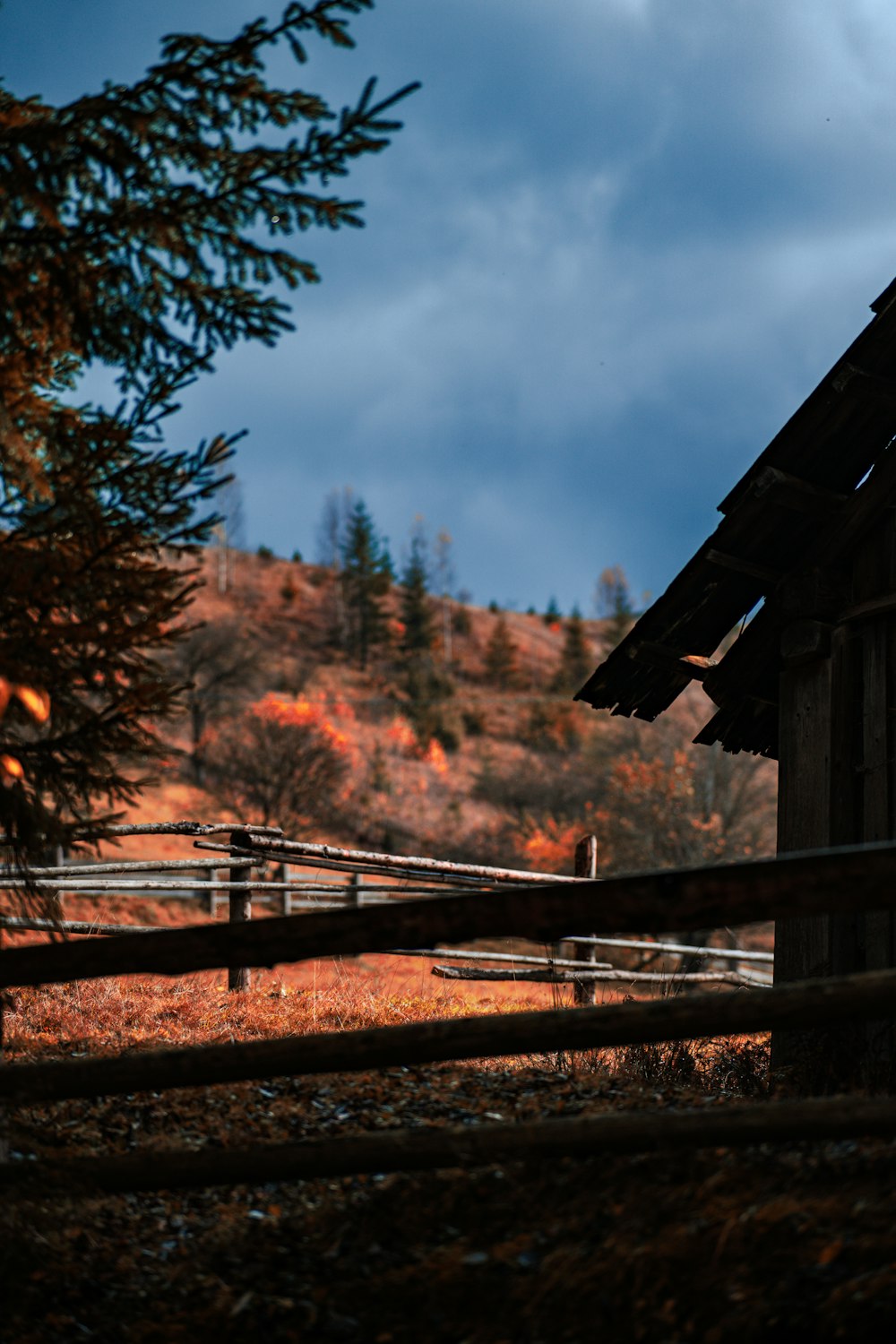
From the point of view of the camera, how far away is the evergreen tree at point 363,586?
6688cm

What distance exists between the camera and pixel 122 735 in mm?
4199

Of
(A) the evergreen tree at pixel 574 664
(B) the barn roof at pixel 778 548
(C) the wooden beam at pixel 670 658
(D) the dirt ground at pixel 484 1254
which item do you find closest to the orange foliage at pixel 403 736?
(A) the evergreen tree at pixel 574 664

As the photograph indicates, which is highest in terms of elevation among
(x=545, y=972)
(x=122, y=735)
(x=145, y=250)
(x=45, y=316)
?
(x=145, y=250)

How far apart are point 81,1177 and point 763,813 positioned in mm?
27009

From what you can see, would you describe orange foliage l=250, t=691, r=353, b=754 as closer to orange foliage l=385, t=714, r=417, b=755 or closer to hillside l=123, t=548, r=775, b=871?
hillside l=123, t=548, r=775, b=871

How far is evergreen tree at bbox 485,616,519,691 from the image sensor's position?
233 ft

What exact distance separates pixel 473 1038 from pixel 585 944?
859 centimetres

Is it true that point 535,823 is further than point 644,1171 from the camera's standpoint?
Yes

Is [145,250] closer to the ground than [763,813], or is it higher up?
higher up

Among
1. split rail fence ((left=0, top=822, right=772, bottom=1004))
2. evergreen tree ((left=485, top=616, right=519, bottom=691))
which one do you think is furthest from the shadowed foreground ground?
evergreen tree ((left=485, top=616, right=519, bottom=691))

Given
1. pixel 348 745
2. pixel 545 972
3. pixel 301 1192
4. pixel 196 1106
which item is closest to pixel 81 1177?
pixel 301 1192

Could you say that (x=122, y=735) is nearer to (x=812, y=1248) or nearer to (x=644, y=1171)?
(x=644, y=1171)

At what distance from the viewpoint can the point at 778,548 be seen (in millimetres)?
6848

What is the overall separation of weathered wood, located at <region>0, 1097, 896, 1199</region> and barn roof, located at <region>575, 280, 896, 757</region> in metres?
3.49
